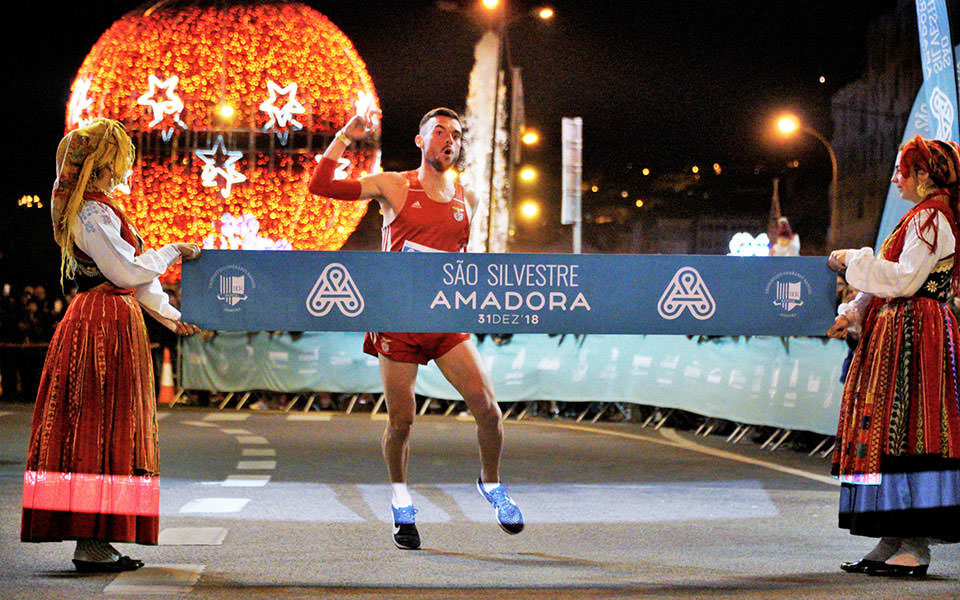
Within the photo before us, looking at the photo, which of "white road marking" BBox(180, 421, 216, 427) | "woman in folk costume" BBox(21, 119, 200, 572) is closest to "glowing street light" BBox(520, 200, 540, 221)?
"white road marking" BBox(180, 421, 216, 427)

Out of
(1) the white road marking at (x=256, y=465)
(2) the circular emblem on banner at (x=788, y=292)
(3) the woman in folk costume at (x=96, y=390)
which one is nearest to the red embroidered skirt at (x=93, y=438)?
(3) the woman in folk costume at (x=96, y=390)

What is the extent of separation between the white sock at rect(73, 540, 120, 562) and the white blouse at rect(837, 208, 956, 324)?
3.85m

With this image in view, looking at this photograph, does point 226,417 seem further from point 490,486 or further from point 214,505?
point 490,486

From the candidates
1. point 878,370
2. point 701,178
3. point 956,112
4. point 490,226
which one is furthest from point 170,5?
point 701,178

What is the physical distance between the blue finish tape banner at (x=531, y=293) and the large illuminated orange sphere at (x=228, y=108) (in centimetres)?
1125

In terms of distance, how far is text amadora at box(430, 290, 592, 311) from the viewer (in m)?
6.76

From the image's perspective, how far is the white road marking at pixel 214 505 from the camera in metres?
8.75

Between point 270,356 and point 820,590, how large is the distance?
16135 millimetres

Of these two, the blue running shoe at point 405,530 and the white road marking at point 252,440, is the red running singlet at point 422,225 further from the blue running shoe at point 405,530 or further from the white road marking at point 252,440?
the white road marking at point 252,440

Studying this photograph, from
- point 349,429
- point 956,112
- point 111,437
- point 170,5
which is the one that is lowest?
point 349,429

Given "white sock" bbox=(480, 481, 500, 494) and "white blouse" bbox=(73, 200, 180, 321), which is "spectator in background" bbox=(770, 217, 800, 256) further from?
"white blouse" bbox=(73, 200, 180, 321)

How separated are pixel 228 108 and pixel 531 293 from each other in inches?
469

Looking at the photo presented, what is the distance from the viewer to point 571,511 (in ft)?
29.4

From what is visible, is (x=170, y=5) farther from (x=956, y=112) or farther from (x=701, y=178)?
(x=701, y=178)
